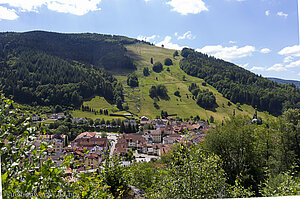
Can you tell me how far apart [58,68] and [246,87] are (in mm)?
112571

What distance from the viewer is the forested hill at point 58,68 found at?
2801 inches

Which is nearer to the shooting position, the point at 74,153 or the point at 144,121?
the point at 74,153

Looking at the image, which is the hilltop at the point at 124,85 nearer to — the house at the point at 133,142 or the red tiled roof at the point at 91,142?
the house at the point at 133,142

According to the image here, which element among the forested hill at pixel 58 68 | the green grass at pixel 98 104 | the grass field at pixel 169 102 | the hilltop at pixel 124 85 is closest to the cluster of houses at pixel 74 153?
the forested hill at pixel 58 68

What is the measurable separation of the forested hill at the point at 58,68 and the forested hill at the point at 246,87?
55401 millimetres

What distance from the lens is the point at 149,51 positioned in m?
191

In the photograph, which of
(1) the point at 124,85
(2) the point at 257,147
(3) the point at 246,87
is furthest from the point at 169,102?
(2) the point at 257,147

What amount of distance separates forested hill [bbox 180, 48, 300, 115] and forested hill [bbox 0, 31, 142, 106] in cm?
5540

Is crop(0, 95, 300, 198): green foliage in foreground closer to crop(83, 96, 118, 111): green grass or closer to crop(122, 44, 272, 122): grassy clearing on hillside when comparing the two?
crop(122, 44, 272, 122): grassy clearing on hillside

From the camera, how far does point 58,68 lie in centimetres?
10638

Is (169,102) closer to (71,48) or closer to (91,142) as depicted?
(91,142)

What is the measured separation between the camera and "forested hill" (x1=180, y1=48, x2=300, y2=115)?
79.0 metres

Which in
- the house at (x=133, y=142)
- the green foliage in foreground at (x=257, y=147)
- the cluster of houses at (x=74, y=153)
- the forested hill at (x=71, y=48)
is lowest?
the house at (x=133, y=142)

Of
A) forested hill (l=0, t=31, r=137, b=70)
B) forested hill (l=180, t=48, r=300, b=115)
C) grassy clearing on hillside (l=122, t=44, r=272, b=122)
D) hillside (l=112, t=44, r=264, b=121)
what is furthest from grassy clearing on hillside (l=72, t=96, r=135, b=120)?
forested hill (l=0, t=31, r=137, b=70)
